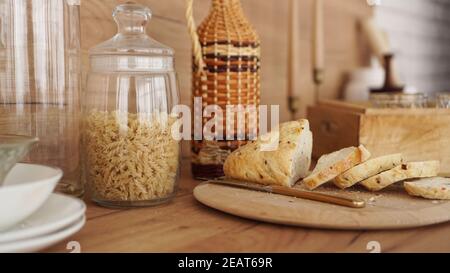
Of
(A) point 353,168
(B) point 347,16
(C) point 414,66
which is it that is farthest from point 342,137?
(C) point 414,66

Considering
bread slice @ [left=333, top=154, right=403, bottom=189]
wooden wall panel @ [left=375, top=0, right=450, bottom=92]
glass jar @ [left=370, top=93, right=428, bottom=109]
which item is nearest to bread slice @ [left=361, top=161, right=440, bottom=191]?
bread slice @ [left=333, top=154, right=403, bottom=189]

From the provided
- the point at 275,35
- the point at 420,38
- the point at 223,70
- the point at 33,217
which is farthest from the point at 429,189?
the point at 420,38

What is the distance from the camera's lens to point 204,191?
800 mm

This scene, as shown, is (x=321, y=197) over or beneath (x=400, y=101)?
beneath

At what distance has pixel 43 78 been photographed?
754 mm

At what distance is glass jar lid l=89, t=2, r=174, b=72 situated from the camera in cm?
76

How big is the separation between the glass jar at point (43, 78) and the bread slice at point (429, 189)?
473 mm

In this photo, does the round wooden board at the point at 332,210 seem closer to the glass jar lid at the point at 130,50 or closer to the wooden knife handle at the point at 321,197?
the wooden knife handle at the point at 321,197

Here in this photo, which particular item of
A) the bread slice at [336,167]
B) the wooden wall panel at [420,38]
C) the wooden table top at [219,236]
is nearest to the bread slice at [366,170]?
the bread slice at [336,167]

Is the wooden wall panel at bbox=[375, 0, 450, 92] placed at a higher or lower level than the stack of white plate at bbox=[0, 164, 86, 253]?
higher

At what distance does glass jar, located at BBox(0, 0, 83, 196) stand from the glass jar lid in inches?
1.9

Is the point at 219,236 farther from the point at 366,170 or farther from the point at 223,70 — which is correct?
the point at 223,70

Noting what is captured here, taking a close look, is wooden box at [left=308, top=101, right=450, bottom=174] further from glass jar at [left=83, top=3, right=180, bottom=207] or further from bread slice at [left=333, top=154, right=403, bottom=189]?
glass jar at [left=83, top=3, right=180, bottom=207]

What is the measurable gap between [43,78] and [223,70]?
0.32m
